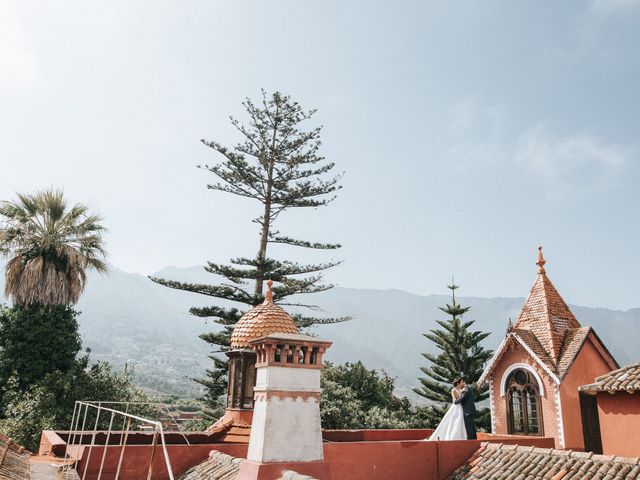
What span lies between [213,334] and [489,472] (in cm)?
1385

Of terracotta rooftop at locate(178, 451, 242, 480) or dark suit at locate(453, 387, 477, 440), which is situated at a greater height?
dark suit at locate(453, 387, 477, 440)

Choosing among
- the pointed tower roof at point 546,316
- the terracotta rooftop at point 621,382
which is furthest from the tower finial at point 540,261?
the terracotta rooftop at point 621,382

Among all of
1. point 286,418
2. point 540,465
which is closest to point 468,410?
point 540,465

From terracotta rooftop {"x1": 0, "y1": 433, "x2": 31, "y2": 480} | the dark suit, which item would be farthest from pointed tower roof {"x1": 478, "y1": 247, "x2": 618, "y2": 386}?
terracotta rooftop {"x1": 0, "y1": 433, "x2": 31, "y2": 480}

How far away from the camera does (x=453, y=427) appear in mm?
11602

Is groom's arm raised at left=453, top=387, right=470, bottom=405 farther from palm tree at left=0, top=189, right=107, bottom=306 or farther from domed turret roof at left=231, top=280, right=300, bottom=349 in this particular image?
palm tree at left=0, top=189, right=107, bottom=306

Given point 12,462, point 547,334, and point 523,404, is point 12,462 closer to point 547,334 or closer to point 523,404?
point 523,404

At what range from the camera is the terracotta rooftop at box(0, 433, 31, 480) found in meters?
7.17

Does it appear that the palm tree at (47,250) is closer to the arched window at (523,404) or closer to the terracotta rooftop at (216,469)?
the terracotta rooftop at (216,469)

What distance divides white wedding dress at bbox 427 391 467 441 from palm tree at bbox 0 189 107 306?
12362mm

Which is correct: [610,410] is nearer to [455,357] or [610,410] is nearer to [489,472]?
[489,472]

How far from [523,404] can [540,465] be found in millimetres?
7423

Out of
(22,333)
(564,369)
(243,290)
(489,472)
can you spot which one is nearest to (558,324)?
(564,369)

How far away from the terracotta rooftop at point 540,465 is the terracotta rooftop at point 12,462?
747cm
